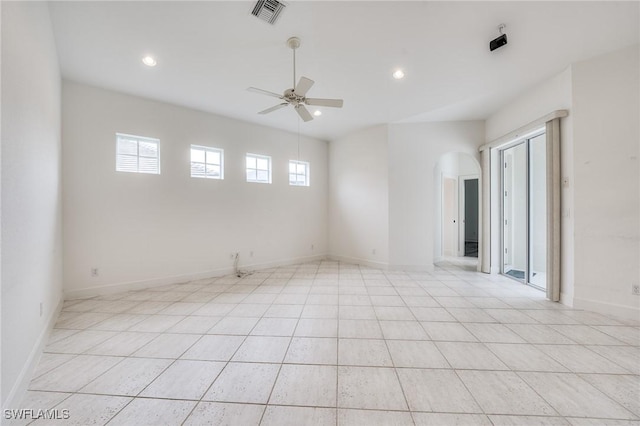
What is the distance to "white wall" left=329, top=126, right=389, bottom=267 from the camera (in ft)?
17.4

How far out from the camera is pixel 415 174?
5152 mm

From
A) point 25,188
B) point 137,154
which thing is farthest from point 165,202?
point 25,188

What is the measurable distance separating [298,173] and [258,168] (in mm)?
1081

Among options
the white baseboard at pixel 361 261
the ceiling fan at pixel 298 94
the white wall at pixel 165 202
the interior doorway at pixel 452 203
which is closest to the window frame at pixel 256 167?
the white wall at pixel 165 202

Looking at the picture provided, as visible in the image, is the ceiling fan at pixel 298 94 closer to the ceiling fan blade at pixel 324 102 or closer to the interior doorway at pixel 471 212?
the ceiling fan blade at pixel 324 102

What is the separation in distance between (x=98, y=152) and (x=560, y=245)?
6.83m

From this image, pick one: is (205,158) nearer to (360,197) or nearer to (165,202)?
(165,202)

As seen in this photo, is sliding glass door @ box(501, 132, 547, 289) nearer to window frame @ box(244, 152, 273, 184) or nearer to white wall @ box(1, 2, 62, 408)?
window frame @ box(244, 152, 273, 184)

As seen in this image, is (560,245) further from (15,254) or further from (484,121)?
(15,254)

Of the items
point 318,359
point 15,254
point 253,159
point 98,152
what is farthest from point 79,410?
point 253,159

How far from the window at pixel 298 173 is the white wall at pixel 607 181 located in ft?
15.7

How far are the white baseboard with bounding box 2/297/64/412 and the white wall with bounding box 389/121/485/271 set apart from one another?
500 cm

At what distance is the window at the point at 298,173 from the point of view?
5906 millimetres

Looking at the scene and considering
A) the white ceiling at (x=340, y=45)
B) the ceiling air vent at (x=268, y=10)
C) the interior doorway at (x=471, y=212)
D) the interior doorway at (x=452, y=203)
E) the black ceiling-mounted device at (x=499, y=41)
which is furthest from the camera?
the interior doorway at (x=471, y=212)
